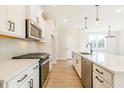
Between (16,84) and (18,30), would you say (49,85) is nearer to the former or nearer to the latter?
(18,30)

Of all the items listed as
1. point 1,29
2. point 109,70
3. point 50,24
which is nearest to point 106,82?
point 109,70

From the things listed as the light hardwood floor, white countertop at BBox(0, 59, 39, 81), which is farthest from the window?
white countertop at BBox(0, 59, 39, 81)

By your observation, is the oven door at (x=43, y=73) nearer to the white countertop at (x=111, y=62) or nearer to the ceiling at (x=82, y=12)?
the white countertop at (x=111, y=62)

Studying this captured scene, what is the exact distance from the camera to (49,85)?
407cm

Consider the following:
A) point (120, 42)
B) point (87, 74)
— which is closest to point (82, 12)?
point (87, 74)

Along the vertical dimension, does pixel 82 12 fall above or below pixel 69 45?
above

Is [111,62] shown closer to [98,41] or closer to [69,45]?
[69,45]

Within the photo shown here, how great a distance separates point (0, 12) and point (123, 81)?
169cm

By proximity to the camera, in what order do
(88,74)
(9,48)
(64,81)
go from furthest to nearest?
1. (64,81)
2. (88,74)
3. (9,48)

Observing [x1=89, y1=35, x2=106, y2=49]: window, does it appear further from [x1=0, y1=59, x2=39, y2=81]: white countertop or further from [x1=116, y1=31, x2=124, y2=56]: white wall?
[x1=0, y1=59, x2=39, y2=81]: white countertop

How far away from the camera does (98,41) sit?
12164mm

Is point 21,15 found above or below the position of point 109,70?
above
